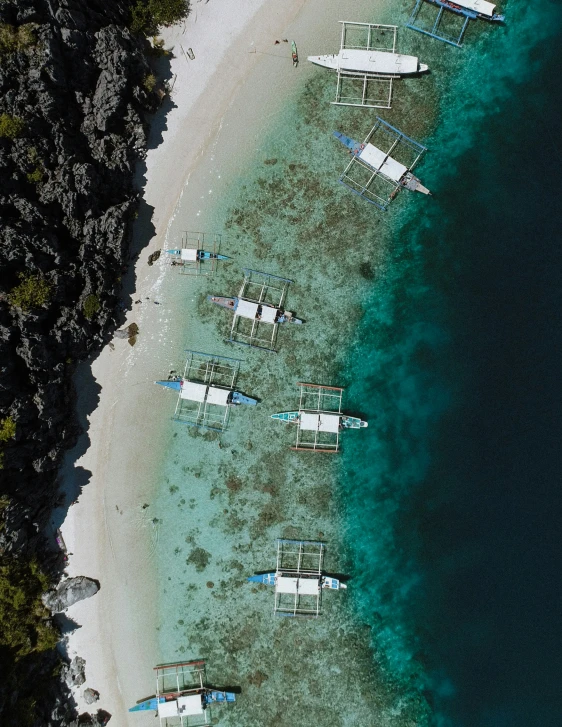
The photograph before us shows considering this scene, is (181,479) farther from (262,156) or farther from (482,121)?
(482,121)

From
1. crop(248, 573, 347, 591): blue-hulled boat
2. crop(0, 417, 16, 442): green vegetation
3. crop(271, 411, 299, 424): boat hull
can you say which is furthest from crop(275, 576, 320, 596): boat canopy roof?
crop(0, 417, 16, 442): green vegetation

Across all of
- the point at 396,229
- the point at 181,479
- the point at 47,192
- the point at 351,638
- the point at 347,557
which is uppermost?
the point at 396,229

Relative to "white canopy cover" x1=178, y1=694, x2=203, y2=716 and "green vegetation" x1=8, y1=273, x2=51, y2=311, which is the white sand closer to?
"white canopy cover" x1=178, y1=694, x2=203, y2=716

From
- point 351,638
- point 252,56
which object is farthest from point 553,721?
point 252,56

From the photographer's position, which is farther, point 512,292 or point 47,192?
point 512,292

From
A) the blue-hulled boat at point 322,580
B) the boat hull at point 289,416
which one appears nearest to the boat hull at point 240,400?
the boat hull at point 289,416

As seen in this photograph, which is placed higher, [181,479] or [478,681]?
[181,479]
